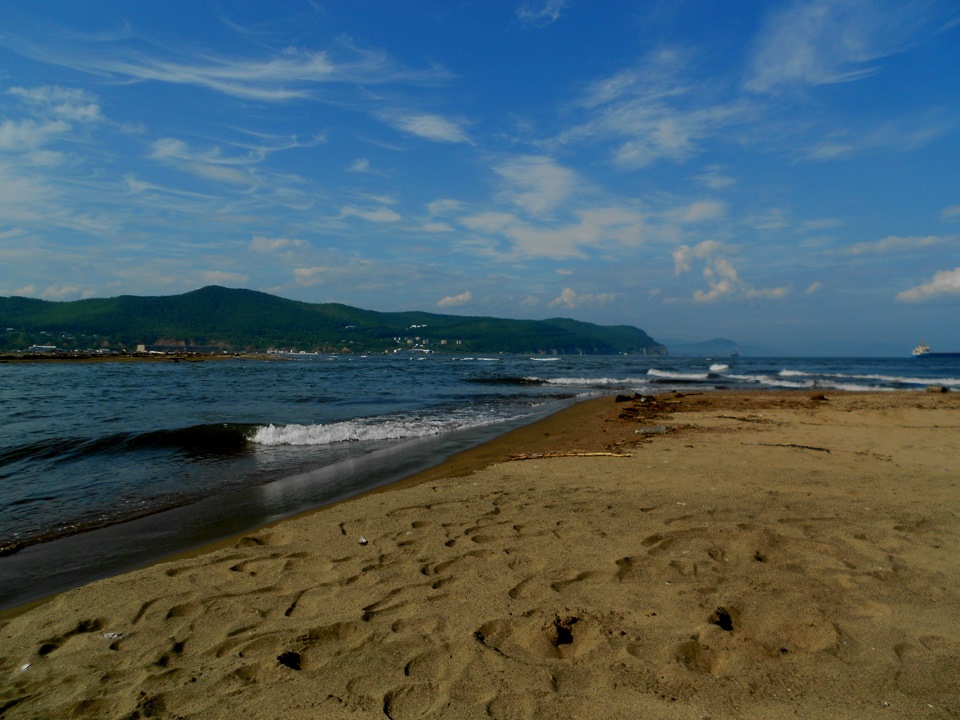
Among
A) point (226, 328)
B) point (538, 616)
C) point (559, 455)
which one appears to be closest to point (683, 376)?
point (559, 455)

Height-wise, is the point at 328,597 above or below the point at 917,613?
below

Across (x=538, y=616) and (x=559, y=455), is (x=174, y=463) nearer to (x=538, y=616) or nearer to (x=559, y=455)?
(x=559, y=455)

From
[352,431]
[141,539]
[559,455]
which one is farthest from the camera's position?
[352,431]

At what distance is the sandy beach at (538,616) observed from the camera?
2434 mm

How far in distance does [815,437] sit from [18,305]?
178349mm

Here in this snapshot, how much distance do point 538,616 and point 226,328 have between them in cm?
16669

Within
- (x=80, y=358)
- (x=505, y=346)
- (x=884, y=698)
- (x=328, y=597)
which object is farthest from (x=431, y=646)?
(x=505, y=346)

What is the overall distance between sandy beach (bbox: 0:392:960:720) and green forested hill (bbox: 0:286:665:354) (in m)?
122

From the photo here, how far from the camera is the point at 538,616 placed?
3.11 meters

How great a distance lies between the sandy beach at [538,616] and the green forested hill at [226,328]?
12158cm

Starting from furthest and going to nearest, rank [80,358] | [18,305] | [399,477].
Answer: [18,305]
[80,358]
[399,477]

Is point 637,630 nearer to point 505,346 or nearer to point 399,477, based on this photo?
point 399,477

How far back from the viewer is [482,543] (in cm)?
444

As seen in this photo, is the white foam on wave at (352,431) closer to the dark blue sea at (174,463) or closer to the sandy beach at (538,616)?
the dark blue sea at (174,463)
